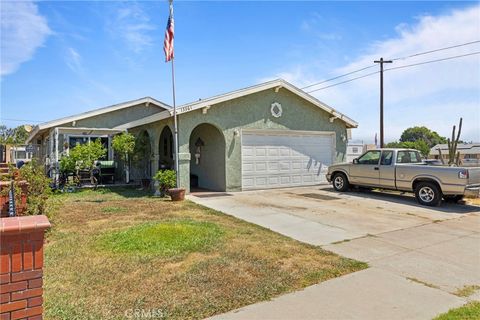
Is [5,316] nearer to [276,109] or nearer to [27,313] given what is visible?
[27,313]

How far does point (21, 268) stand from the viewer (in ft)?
7.84

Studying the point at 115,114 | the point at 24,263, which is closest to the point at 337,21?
the point at 115,114

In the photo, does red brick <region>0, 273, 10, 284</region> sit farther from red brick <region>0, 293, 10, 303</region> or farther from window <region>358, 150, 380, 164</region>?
window <region>358, 150, 380, 164</region>

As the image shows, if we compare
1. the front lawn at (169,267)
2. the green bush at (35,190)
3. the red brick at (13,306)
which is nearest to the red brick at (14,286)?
the red brick at (13,306)

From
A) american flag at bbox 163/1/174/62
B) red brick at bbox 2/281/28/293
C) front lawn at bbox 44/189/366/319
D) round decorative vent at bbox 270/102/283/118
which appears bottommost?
front lawn at bbox 44/189/366/319

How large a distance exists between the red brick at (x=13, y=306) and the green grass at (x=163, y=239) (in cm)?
258

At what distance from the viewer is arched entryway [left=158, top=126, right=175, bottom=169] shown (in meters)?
14.7

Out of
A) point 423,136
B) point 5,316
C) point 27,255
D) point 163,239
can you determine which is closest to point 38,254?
point 27,255

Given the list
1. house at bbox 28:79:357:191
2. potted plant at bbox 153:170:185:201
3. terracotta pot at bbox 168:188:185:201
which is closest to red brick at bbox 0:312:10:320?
terracotta pot at bbox 168:188:185:201

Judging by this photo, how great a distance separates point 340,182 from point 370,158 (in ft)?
5.58

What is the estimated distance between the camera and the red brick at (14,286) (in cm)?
235

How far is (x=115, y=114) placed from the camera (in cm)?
1720

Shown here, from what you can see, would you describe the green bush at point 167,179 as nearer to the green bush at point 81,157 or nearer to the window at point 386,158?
the green bush at point 81,157

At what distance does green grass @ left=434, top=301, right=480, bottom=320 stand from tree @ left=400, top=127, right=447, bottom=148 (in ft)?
266
